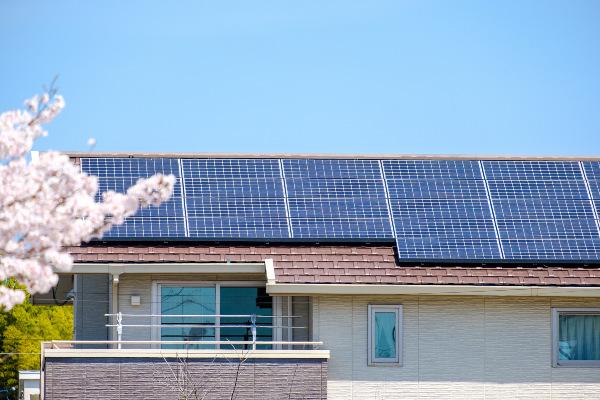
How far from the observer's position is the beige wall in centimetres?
2153

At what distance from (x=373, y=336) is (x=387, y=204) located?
2.66 meters

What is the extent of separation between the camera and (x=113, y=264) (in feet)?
70.3

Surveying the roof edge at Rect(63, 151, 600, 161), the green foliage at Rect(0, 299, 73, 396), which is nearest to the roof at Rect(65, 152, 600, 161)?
the roof edge at Rect(63, 151, 600, 161)

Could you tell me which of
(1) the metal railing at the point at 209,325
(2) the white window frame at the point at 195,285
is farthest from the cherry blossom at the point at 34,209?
(2) the white window frame at the point at 195,285

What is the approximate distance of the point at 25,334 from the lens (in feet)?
201

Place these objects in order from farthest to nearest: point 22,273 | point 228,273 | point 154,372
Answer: point 228,273
point 154,372
point 22,273

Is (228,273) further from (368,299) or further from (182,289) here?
(368,299)

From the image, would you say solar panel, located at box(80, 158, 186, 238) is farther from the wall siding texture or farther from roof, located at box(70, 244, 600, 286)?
the wall siding texture

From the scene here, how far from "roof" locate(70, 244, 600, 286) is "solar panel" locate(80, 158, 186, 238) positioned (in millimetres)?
260

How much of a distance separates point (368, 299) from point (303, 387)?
190cm

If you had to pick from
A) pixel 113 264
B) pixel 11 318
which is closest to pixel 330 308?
pixel 113 264

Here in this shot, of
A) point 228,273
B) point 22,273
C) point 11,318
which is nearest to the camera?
point 22,273

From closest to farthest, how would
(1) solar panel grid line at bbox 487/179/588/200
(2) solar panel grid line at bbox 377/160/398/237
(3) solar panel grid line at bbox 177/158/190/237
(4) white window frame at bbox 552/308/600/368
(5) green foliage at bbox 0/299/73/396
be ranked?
(4) white window frame at bbox 552/308/600/368
(3) solar panel grid line at bbox 177/158/190/237
(2) solar panel grid line at bbox 377/160/398/237
(1) solar panel grid line at bbox 487/179/588/200
(5) green foliage at bbox 0/299/73/396

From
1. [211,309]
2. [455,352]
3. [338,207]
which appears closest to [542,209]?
[455,352]
